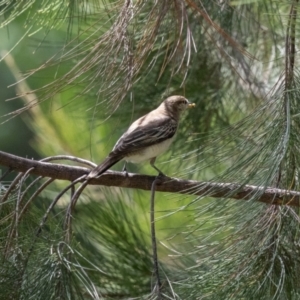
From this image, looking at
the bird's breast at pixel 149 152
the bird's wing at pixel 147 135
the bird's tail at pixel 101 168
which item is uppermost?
the bird's tail at pixel 101 168

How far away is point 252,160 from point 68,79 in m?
0.32

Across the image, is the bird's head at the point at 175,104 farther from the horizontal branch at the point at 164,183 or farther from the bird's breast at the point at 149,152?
the horizontal branch at the point at 164,183

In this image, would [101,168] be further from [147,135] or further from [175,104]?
[175,104]

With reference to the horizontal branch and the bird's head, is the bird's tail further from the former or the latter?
the bird's head

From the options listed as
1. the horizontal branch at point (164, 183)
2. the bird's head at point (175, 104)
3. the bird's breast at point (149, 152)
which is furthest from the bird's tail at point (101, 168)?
the bird's head at point (175, 104)

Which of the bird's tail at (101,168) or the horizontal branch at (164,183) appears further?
the bird's tail at (101,168)

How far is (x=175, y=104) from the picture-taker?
1960mm

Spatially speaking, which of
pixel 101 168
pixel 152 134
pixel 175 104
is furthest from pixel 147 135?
pixel 101 168

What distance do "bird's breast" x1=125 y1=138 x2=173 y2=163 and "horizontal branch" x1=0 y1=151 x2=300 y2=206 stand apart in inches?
12.6

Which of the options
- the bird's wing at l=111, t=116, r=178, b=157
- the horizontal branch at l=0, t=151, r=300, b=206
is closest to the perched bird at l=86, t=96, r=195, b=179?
the bird's wing at l=111, t=116, r=178, b=157

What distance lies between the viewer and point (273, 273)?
1264 mm

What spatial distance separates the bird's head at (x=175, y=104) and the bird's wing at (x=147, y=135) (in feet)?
0.09

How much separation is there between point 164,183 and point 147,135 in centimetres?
45

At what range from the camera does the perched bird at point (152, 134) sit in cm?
180
